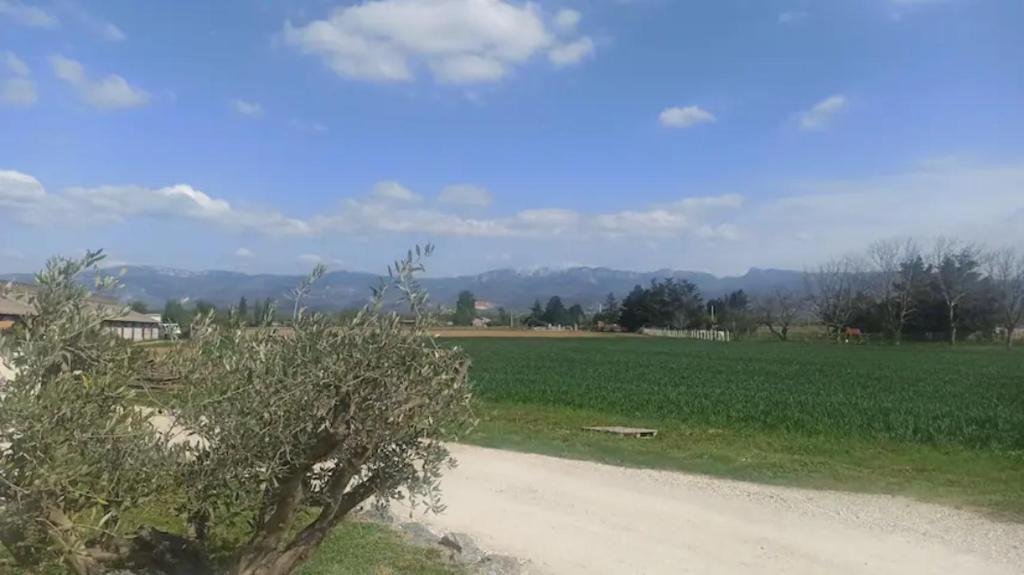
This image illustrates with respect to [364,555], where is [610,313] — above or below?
above

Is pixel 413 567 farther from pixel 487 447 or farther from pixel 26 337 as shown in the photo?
pixel 487 447

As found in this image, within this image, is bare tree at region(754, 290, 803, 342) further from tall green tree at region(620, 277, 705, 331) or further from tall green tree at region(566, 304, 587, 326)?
tall green tree at region(566, 304, 587, 326)

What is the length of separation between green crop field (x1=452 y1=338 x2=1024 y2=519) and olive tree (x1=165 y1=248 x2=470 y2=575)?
0.77 metres

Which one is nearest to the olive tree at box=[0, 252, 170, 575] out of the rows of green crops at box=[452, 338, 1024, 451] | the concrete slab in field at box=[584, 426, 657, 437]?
the rows of green crops at box=[452, 338, 1024, 451]

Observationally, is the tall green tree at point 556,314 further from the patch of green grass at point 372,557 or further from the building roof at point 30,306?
the building roof at point 30,306

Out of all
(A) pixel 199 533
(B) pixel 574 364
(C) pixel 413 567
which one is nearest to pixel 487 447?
(C) pixel 413 567

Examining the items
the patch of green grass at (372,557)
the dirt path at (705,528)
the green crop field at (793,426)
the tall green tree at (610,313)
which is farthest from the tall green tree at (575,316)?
the patch of green grass at (372,557)

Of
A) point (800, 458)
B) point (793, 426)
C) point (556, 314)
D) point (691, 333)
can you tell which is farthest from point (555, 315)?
point (800, 458)

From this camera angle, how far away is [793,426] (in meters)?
19.7

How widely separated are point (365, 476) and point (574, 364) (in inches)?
1608

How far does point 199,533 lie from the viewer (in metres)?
5.23

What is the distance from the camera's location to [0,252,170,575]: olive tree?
387 cm

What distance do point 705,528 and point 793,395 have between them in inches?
750

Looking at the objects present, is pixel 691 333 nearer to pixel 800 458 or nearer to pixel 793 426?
pixel 793 426
